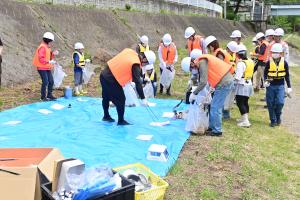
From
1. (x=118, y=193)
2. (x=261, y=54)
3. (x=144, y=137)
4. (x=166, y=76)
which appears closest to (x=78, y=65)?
(x=166, y=76)

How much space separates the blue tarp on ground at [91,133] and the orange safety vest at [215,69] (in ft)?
3.57

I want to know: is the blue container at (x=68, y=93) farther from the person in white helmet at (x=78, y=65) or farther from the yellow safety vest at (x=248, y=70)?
the yellow safety vest at (x=248, y=70)

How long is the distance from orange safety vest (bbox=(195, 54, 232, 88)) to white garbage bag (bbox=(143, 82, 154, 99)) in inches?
120

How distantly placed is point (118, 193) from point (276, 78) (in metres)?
5.44

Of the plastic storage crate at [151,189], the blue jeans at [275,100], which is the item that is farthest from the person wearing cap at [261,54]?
the plastic storage crate at [151,189]

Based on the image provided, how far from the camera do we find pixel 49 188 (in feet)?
12.2

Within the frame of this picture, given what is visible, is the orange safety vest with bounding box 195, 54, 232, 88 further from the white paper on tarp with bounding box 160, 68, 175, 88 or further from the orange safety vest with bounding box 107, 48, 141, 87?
the white paper on tarp with bounding box 160, 68, 175, 88

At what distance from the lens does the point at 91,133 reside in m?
7.02

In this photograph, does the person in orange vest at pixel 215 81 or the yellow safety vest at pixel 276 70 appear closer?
the person in orange vest at pixel 215 81

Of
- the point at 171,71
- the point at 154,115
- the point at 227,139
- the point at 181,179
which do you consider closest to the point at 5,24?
the point at 171,71

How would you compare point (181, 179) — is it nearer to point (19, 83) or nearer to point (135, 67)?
point (135, 67)

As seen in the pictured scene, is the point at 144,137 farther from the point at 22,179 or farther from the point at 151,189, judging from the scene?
the point at 22,179

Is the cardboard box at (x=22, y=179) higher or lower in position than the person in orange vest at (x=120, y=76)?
lower

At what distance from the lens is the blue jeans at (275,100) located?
810 centimetres
